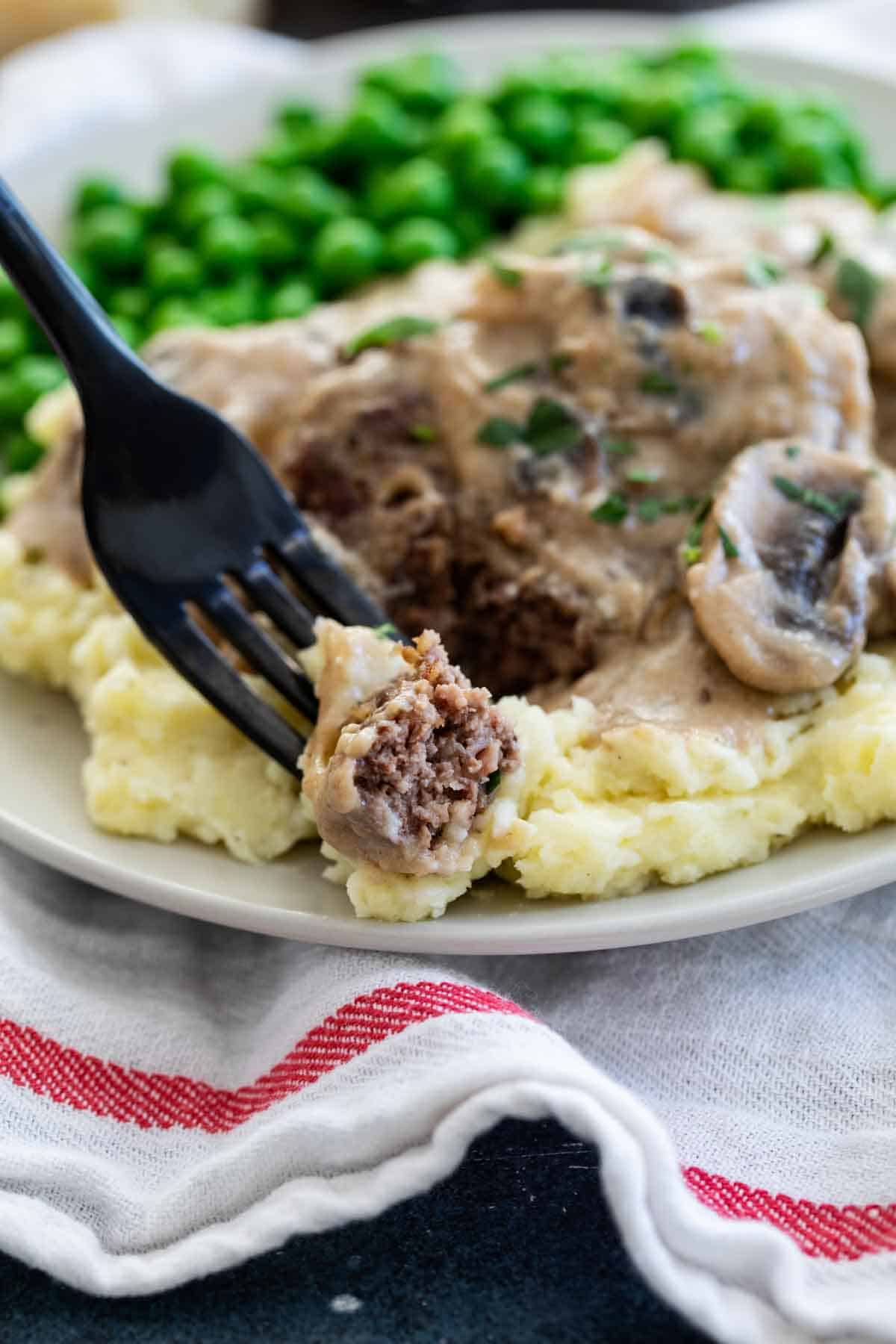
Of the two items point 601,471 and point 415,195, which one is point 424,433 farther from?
point 415,195

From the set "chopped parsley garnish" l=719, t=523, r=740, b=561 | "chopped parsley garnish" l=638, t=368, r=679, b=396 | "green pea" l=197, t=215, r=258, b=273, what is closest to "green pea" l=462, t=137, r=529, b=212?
"green pea" l=197, t=215, r=258, b=273

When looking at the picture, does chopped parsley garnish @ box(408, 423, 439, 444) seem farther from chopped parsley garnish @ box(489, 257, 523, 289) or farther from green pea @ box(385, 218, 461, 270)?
green pea @ box(385, 218, 461, 270)

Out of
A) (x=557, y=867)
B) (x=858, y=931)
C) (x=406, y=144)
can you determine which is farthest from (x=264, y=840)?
(x=406, y=144)

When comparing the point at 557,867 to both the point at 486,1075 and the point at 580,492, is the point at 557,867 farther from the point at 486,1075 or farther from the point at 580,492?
the point at 580,492

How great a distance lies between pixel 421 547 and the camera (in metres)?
4.61

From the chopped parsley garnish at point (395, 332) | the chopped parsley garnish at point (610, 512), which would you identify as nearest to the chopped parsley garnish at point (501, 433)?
the chopped parsley garnish at point (610, 512)

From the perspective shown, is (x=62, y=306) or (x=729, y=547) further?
(x=729, y=547)

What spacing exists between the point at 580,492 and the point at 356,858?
146 cm

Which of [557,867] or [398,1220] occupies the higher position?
[557,867]

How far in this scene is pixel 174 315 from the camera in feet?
19.1

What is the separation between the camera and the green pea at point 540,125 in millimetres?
6457

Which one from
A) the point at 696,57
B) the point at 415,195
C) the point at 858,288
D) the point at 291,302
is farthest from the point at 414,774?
the point at 696,57

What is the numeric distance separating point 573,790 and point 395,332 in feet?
5.95

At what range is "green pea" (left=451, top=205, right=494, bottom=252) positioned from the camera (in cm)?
625
